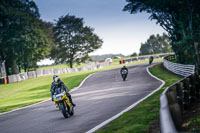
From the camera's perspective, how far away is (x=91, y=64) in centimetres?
6875

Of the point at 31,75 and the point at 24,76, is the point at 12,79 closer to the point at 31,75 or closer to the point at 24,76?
the point at 24,76

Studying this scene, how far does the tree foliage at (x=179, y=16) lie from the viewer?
28562 mm

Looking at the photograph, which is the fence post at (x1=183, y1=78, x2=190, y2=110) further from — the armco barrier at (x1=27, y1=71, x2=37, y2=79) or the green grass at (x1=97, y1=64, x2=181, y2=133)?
the armco barrier at (x1=27, y1=71, x2=37, y2=79)

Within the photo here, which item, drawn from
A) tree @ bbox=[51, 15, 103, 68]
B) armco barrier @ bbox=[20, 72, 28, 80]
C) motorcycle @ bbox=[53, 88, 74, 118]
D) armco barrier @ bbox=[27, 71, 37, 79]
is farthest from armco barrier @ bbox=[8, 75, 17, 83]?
motorcycle @ bbox=[53, 88, 74, 118]

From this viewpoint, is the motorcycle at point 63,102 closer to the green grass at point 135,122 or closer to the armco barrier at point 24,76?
the green grass at point 135,122

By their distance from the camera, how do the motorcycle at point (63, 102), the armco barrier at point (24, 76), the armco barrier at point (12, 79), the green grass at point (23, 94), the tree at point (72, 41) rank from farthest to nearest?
1. the tree at point (72, 41)
2. the armco barrier at point (24, 76)
3. the armco barrier at point (12, 79)
4. the green grass at point (23, 94)
5. the motorcycle at point (63, 102)

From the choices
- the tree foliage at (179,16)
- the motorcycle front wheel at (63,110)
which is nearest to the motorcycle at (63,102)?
the motorcycle front wheel at (63,110)

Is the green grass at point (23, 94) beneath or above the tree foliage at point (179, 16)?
beneath

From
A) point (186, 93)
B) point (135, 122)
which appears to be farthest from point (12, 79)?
point (135, 122)

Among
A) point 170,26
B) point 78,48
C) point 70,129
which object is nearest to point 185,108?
point 70,129

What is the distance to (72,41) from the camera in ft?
219

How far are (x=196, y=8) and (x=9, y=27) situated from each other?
27.8m

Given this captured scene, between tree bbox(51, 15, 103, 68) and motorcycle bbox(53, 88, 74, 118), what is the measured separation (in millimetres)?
57149

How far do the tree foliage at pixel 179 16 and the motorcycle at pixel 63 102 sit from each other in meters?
21.5
